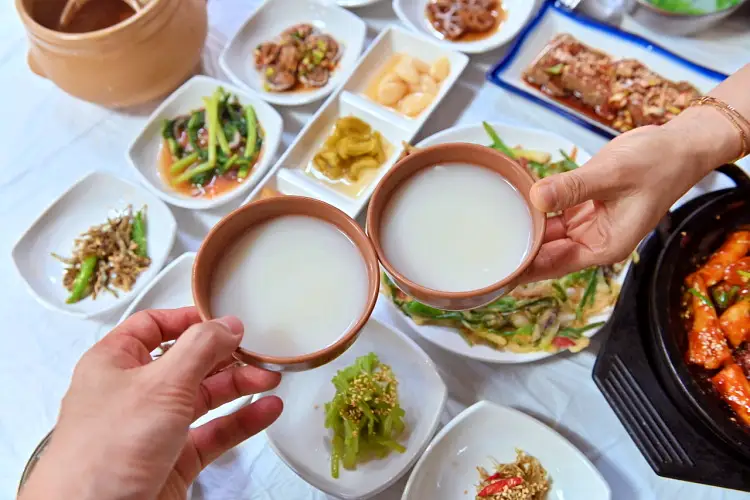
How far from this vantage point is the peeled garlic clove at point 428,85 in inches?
73.4

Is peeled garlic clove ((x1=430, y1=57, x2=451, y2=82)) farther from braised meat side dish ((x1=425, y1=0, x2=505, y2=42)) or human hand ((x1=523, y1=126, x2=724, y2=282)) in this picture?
human hand ((x1=523, y1=126, x2=724, y2=282))

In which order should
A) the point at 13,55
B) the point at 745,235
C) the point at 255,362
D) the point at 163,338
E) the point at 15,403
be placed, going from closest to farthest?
the point at 255,362 < the point at 163,338 < the point at 745,235 < the point at 15,403 < the point at 13,55

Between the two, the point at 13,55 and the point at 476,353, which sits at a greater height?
the point at 476,353

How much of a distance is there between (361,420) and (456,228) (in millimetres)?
535

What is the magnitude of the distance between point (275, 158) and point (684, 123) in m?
1.18

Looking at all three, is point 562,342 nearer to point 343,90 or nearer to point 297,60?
point 343,90

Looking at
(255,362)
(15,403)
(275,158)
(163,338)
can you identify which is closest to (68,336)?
(15,403)

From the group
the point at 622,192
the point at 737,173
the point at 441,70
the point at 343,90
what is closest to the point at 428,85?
the point at 441,70

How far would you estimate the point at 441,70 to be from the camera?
6.17 feet

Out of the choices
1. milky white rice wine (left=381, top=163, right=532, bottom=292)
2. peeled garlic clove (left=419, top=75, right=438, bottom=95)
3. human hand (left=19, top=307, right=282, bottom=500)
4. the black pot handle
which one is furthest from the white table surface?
human hand (left=19, top=307, right=282, bottom=500)

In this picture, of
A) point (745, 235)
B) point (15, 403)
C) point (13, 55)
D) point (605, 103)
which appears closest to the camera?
point (745, 235)

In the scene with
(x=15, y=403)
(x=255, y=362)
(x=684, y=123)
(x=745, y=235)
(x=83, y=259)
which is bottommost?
(x=15, y=403)

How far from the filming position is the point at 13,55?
6.84ft

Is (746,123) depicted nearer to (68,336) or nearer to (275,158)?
(275,158)
